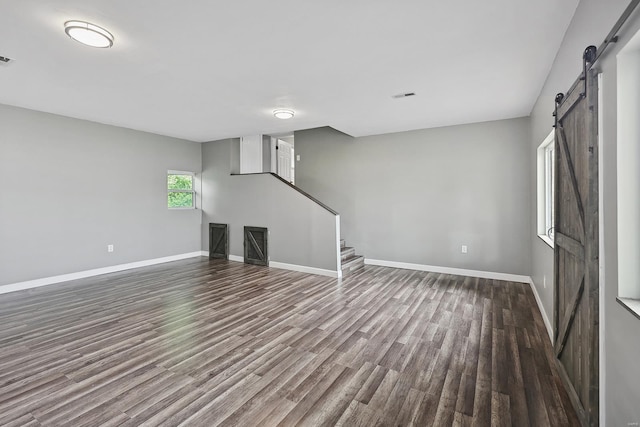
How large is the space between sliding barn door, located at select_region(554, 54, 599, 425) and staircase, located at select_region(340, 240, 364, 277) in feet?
11.2

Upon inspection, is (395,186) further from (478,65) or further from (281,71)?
(281,71)

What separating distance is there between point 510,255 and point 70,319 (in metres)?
6.40

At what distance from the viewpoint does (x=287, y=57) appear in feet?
9.32

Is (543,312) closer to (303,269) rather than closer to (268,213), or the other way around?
(303,269)

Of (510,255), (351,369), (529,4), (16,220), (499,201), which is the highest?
(529,4)

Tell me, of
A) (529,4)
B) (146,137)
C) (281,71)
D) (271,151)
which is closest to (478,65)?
(529,4)

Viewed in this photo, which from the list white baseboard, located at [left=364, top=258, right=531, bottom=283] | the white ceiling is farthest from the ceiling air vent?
white baseboard, located at [left=364, top=258, right=531, bottom=283]

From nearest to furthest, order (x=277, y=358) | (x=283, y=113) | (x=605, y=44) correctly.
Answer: (x=605, y=44) < (x=277, y=358) < (x=283, y=113)

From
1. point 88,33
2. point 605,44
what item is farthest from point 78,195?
point 605,44

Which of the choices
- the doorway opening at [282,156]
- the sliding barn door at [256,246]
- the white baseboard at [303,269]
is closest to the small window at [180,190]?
the sliding barn door at [256,246]

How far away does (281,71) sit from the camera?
315cm

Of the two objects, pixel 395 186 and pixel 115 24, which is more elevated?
pixel 115 24

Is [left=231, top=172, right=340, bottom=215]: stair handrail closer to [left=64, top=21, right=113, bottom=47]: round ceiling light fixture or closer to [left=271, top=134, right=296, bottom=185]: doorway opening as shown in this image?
[left=271, top=134, right=296, bottom=185]: doorway opening

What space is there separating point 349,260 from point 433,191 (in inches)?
84.0
